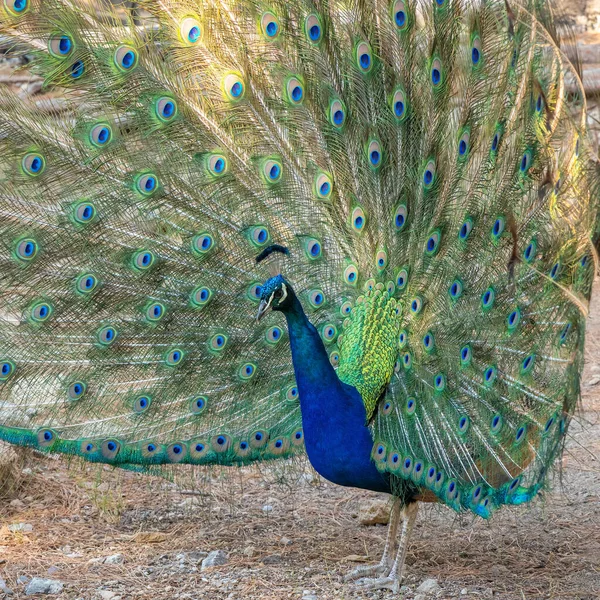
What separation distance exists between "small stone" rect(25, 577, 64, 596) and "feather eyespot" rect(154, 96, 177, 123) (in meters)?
1.85

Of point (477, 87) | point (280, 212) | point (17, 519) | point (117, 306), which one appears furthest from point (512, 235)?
point (17, 519)

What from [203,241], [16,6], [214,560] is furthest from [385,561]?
[16,6]

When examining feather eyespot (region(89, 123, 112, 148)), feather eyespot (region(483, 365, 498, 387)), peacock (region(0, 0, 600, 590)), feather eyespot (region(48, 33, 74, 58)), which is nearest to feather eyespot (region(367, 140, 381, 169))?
peacock (region(0, 0, 600, 590))

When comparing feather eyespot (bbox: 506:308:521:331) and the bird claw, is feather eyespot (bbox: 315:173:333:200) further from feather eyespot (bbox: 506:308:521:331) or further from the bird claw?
the bird claw

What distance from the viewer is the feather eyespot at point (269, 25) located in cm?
334

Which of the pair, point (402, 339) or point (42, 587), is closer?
point (402, 339)

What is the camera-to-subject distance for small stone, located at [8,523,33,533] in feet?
13.7

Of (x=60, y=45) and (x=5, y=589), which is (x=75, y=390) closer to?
(x=5, y=589)

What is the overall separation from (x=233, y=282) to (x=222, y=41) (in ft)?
3.05

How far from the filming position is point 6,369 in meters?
Result: 3.62

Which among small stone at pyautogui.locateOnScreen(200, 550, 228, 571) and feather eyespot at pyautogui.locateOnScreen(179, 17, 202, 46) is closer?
feather eyespot at pyautogui.locateOnScreen(179, 17, 202, 46)

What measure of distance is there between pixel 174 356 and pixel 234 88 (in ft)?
3.57

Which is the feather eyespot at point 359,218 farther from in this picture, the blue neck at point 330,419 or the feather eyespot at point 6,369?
the feather eyespot at point 6,369

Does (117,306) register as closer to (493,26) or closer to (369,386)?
(369,386)
